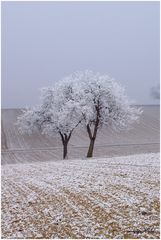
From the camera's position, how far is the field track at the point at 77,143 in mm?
59188

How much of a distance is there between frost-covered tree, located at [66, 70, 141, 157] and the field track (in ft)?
40.1

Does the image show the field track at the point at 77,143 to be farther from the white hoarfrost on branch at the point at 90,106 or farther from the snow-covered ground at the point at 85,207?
the snow-covered ground at the point at 85,207

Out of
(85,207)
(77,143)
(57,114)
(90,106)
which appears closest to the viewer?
(85,207)

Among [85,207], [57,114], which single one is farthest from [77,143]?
[85,207]

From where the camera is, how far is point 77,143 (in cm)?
7556

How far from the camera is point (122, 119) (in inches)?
1809

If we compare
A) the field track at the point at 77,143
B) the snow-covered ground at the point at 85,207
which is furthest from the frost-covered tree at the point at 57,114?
the snow-covered ground at the point at 85,207

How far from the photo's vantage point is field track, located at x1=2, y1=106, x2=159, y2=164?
194 ft

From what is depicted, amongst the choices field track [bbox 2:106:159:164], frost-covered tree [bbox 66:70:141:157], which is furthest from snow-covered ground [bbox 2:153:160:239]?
field track [bbox 2:106:159:164]

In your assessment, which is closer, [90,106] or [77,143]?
[90,106]

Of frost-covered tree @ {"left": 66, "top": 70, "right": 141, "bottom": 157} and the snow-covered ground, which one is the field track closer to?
frost-covered tree @ {"left": 66, "top": 70, "right": 141, "bottom": 157}

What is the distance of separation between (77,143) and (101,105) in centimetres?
3127

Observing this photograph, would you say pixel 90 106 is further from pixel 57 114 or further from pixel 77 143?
pixel 77 143

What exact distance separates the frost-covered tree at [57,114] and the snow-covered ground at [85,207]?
2694cm
